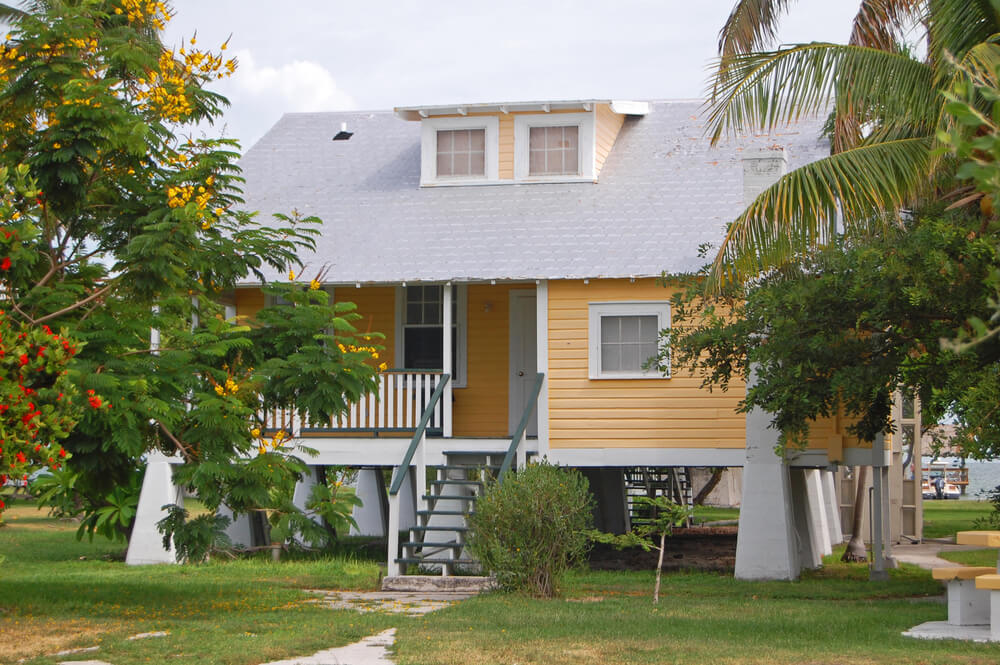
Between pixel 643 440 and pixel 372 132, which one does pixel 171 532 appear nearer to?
pixel 643 440

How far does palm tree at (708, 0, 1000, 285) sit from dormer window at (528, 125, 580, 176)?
7.10m

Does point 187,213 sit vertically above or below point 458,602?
above

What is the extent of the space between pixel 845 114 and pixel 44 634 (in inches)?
377

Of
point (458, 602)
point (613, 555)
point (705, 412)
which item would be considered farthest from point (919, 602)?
point (613, 555)

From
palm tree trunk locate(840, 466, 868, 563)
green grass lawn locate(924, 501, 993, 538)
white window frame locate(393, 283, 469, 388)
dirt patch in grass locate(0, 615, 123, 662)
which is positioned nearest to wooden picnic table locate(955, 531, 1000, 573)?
dirt patch in grass locate(0, 615, 123, 662)

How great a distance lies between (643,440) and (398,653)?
27.1 ft

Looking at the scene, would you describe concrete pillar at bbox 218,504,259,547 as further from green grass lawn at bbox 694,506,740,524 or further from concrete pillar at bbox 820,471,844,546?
green grass lawn at bbox 694,506,740,524

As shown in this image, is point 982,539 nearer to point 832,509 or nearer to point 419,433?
point 419,433

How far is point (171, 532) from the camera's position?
12453 mm

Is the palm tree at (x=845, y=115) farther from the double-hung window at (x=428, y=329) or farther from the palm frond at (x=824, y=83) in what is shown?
the double-hung window at (x=428, y=329)

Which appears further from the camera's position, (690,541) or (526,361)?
(690,541)

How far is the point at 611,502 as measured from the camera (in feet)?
78.6

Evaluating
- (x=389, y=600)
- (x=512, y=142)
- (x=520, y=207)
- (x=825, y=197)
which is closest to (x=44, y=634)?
(x=389, y=600)

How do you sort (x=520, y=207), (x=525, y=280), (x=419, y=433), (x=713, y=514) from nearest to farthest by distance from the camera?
(x=419, y=433) < (x=525, y=280) < (x=520, y=207) < (x=713, y=514)
